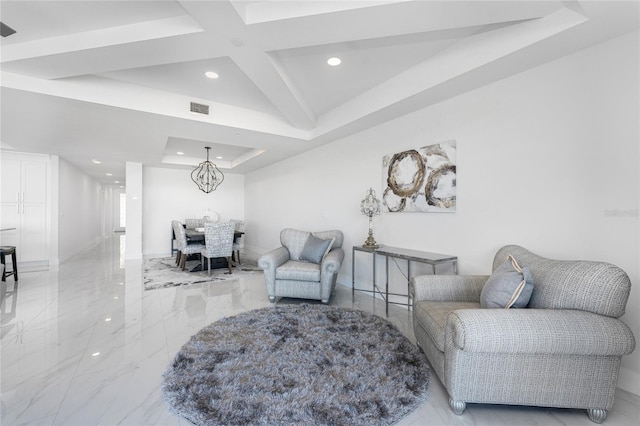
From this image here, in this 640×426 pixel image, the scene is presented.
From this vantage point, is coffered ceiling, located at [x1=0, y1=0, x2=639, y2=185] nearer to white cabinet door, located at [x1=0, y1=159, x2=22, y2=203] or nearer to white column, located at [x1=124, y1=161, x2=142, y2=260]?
white cabinet door, located at [x1=0, y1=159, x2=22, y2=203]

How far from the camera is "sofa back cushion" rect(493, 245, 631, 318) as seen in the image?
1.50 meters

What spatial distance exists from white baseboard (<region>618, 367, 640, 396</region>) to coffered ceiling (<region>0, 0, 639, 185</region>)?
2.20 meters

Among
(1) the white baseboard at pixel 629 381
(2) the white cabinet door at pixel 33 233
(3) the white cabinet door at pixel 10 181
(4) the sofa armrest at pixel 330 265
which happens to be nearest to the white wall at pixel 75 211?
(2) the white cabinet door at pixel 33 233

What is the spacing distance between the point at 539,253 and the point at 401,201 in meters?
1.47

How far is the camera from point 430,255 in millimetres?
2941

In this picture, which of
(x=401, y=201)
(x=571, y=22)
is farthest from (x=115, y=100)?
(x=571, y=22)

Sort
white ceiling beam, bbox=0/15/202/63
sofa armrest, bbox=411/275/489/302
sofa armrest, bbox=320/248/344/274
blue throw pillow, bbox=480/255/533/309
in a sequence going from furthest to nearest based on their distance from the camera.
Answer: sofa armrest, bbox=320/248/344/274 < sofa armrest, bbox=411/275/489/302 < white ceiling beam, bbox=0/15/202/63 < blue throw pillow, bbox=480/255/533/309

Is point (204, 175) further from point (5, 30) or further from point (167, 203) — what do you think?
point (5, 30)

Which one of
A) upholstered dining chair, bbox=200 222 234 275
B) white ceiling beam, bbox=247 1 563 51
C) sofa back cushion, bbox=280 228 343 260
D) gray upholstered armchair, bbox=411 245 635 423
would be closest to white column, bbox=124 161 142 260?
upholstered dining chair, bbox=200 222 234 275

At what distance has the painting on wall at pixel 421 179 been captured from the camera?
293 cm

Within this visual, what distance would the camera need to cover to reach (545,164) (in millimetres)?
2238

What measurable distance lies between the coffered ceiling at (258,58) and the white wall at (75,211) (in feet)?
7.14

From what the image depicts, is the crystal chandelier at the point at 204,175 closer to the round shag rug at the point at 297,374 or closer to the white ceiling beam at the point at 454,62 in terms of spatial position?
the white ceiling beam at the point at 454,62

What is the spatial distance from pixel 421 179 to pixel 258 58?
2.06m
